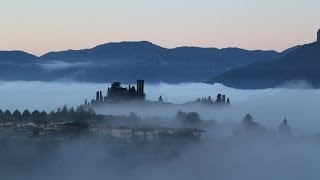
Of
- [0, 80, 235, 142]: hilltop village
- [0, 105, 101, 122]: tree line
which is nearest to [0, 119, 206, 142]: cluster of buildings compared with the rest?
[0, 80, 235, 142]: hilltop village

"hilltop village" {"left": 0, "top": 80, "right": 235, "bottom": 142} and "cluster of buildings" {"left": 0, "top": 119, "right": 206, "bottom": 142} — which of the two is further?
"hilltop village" {"left": 0, "top": 80, "right": 235, "bottom": 142}

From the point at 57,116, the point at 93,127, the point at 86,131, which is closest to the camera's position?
the point at 86,131

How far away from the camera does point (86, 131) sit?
528 ft

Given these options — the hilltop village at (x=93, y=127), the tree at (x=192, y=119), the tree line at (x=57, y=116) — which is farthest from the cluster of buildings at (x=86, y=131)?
the tree at (x=192, y=119)

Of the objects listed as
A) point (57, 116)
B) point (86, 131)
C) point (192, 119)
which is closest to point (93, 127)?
point (86, 131)

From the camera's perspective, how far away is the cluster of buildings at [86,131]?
157 meters

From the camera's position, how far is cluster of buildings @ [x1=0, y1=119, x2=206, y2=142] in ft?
515

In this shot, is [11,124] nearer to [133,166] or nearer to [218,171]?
[133,166]

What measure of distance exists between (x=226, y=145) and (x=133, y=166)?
2853 centimetres

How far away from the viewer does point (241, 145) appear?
573 feet

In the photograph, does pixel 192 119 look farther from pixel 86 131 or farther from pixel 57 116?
pixel 86 131

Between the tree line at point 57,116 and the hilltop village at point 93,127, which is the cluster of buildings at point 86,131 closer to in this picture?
the hilltop village at point 93,127

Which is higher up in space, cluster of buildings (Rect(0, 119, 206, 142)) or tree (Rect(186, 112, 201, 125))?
tree (Rect(186, 112, 201, 125))

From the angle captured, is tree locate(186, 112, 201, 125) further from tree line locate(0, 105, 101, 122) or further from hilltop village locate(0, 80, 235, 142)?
tree line locate(0, 105, 101, 122)
